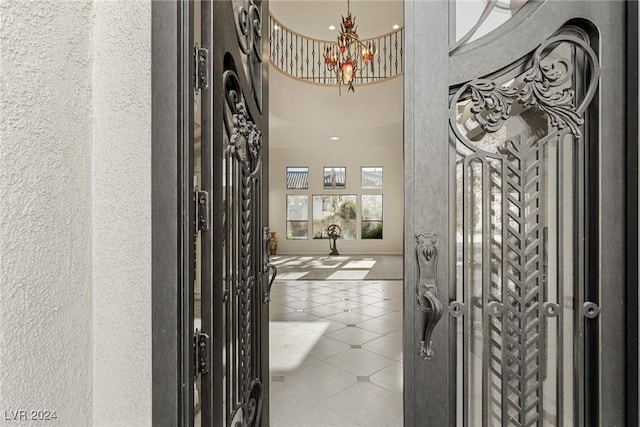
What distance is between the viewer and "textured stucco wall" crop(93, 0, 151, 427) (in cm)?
94

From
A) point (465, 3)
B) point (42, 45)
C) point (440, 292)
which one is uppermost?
point (465, 3)

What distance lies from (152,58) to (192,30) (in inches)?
5.5

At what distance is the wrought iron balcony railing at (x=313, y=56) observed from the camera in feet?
25.5

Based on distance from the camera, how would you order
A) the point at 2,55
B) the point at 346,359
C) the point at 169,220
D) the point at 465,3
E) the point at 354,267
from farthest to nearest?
the point at 354,267, the point at 346,359, the point at 465,3, the point at 169,220, the point at 2,55

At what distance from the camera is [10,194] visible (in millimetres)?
682

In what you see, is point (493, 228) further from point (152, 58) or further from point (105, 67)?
point (105, 67)

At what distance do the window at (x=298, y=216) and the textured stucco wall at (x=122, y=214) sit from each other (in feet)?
37.3

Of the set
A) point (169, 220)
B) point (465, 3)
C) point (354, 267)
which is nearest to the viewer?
point (169, 220)

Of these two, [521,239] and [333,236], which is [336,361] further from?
[333,236]

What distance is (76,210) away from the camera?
0.88 metres

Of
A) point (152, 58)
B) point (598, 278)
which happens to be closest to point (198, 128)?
point (152, 58)

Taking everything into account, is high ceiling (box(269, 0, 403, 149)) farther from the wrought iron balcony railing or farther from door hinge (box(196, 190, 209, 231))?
door hinge (box(196, 190, 209, 231))

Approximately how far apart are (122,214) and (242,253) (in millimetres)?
548

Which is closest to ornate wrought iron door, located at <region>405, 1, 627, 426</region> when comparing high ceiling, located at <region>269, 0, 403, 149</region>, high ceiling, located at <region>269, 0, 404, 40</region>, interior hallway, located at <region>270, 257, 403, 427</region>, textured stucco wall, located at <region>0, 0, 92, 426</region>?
textured stucco wall, located at <region>0, 0, 92, 426</region>
